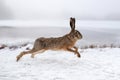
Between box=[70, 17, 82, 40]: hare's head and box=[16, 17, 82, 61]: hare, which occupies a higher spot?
box=[70, 17, 82, 40]: hare's head

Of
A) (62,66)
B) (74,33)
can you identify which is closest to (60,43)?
(74,33)

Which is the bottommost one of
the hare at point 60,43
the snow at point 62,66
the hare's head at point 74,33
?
the snow at point 62,66

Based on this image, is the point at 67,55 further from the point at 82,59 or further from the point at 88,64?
the point at 88,64

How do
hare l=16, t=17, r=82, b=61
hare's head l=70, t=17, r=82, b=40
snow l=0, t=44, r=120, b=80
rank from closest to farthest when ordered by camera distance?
snow l=0, t=44, r=120, b=80, hare's head l=70, t=17, r=82, b=40, hare l=16, t=17, r=82, b=61

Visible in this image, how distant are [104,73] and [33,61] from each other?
255cm

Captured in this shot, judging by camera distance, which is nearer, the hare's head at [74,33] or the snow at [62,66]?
the snow at [62,66]

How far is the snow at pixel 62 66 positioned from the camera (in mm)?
8740

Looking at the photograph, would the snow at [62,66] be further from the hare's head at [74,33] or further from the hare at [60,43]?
the hare's head at [74,33]

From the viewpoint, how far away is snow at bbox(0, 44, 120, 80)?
8.74 metres

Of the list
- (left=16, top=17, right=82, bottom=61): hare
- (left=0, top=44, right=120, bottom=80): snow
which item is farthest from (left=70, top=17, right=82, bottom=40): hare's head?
(left=0, top=44, right=120, bottom=80): snow

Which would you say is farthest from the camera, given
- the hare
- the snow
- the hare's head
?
the hare

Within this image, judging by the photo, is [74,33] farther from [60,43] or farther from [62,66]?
[62,66]

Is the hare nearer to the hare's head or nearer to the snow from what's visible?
the hare's head

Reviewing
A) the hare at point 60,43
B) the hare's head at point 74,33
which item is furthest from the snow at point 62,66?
the hare's head at point 74,33
